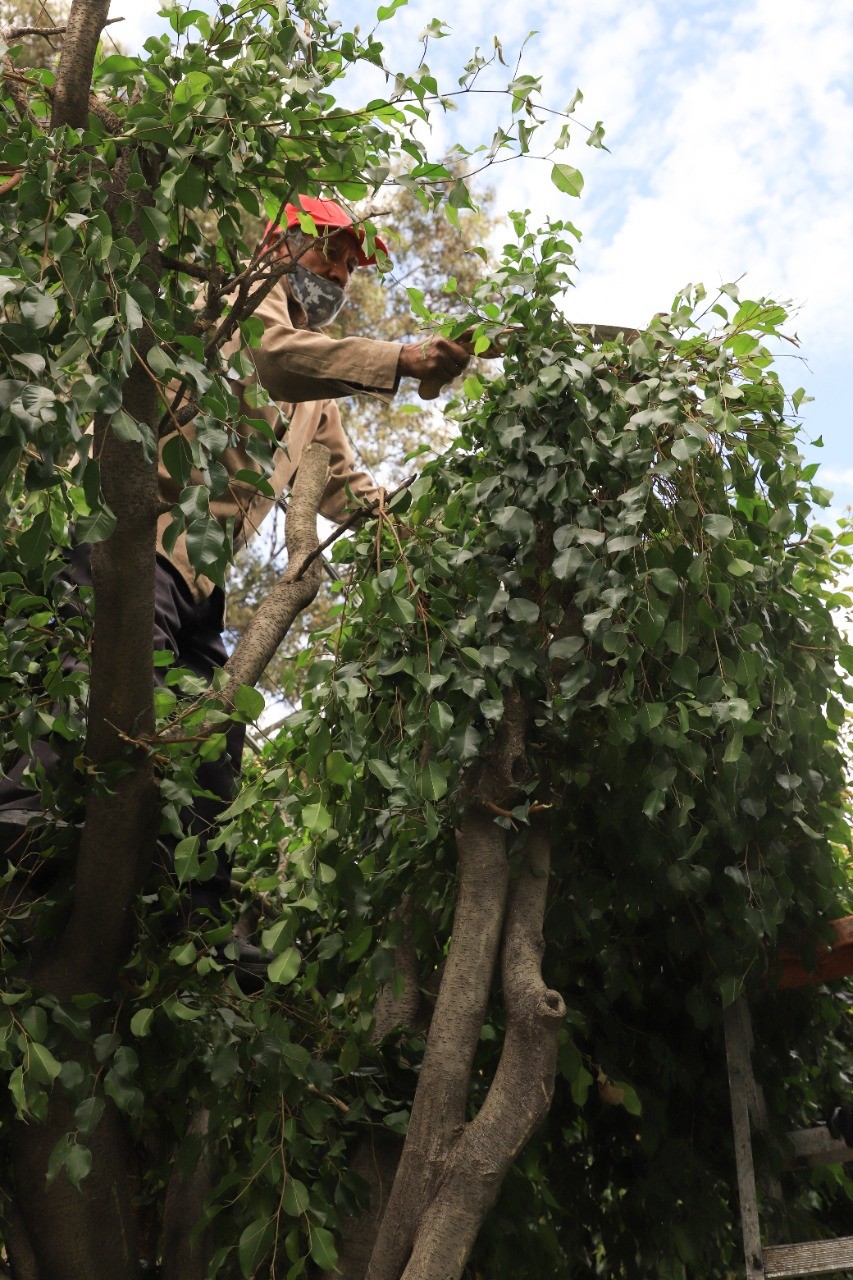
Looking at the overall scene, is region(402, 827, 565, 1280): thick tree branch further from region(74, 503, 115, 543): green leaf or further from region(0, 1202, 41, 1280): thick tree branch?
region(74, 503, 115, 543): green leaf

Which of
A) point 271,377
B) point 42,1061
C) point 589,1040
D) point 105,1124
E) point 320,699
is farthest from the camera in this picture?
point 589,1040

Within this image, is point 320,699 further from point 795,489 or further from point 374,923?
point 795,489

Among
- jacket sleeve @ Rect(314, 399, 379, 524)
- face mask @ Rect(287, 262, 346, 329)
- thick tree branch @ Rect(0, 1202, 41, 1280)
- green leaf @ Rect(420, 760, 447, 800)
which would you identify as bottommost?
thick tree branch @ Rect(0, 1202, 41, 1280)

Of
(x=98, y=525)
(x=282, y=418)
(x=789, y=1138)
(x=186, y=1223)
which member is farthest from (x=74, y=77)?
(x=789, y=1138)

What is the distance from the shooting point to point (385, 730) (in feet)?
7.61

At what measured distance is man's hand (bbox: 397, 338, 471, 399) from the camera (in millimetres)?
2314

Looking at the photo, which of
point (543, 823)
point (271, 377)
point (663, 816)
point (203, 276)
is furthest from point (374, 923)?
point (203, 276)

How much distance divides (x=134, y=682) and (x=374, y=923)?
76cm

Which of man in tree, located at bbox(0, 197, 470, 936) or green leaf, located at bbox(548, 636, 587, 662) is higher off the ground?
man in tree, located at bbox(0, 197, 470, 936)

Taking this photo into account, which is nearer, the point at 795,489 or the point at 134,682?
the point at 134,682

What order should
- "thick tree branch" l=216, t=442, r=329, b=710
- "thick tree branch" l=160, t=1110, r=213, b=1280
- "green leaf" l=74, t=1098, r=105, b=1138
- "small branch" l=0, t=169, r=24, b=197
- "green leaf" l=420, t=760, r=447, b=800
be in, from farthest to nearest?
"thick tree branch" l=216, t=442, r=329, b=710 < "thick tree branch" l=160, t=1110, r=213, b=1280 < "green leaf" l=74, t=1098, r=105, b=1138 < "green leaf" l=420, t=760, r=447, b=800 < "small branch" l=0, t=169, r=24, b=197

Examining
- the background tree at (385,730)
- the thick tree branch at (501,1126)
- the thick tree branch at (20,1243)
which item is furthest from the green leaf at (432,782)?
the thick tree branch at (20,1243)

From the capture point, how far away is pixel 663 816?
235 centimetres

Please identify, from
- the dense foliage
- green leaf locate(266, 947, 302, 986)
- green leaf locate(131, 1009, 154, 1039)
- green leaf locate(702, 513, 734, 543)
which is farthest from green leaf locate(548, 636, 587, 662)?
green leaf locate(131, 1009, 154, 1039)
